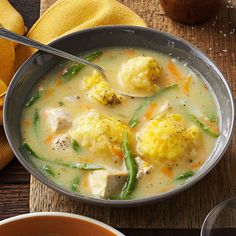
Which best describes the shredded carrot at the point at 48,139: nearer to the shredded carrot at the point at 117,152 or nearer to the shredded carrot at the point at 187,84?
the shredded carrot at the point at 117,152

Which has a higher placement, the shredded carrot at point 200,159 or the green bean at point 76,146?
the green bean at point 76,146

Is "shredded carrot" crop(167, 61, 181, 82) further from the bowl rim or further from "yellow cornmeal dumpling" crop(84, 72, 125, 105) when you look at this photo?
the bowl rim

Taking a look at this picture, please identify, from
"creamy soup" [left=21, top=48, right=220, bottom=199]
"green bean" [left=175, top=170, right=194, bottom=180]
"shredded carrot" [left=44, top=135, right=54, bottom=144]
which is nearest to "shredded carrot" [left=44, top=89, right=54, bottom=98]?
"creamy soup" [left=21, top=48, right=220, bottom=199]

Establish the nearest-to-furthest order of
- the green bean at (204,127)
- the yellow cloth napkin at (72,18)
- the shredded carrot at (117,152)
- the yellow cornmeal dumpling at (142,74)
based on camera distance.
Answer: the shredded carrot at (117,152) → the green bean at (204,127) → the yellow cornmeal dumpling at (142,74) → the yellow cloth napkin at (72,18)

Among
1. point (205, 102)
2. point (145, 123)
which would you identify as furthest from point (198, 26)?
point (145, 123)

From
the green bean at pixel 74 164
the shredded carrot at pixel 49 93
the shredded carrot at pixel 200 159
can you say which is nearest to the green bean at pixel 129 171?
the green bean at pixel 74 164

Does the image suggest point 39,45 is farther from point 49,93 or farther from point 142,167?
point 142,167
